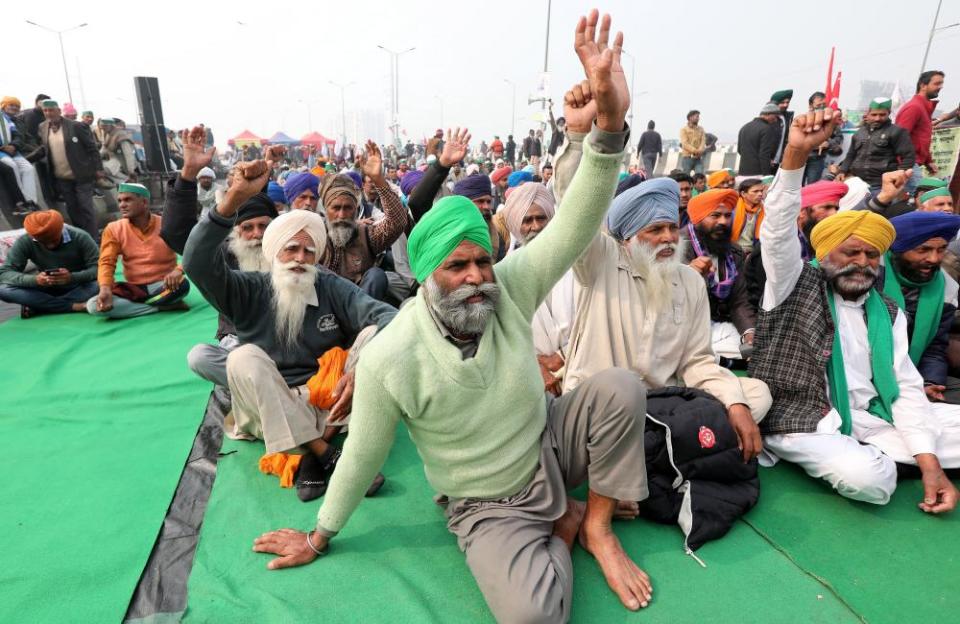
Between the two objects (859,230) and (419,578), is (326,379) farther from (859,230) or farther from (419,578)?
(859,230)

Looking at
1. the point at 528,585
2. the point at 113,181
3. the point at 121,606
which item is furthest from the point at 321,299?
the point at 113,181

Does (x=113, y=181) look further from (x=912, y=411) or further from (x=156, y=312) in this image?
(x=912, y=411)

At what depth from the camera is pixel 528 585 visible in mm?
1782

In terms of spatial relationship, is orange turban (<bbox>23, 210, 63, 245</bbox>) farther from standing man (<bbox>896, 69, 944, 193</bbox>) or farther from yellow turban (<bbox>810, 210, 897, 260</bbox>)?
standing man (<bbox>896, 69, 944, 193</bbox>)

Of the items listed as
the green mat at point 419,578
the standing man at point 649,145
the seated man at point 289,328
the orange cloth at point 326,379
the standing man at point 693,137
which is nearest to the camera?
the green mat at point 419,578

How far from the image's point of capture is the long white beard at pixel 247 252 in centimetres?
368


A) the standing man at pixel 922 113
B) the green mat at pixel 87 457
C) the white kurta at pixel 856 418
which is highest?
the standing man at pixel 922 113

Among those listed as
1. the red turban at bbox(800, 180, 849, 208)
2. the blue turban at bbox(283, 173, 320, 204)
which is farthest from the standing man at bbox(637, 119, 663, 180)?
the blue turban at bbox(283, 173, 320, 204)

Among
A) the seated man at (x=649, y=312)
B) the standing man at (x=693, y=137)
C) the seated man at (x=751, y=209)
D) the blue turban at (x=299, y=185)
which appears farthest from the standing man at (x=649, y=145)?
the seated man at (x=649, y=312)

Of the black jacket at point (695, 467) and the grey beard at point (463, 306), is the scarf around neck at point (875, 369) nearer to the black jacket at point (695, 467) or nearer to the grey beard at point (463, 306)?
the black jacket at point (695, 467)

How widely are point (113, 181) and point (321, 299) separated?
33.6 feet

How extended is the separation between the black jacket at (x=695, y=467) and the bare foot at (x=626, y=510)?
0.04 metres

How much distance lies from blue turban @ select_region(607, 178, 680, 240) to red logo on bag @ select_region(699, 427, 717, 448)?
105cm

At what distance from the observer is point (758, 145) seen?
23.6ft
